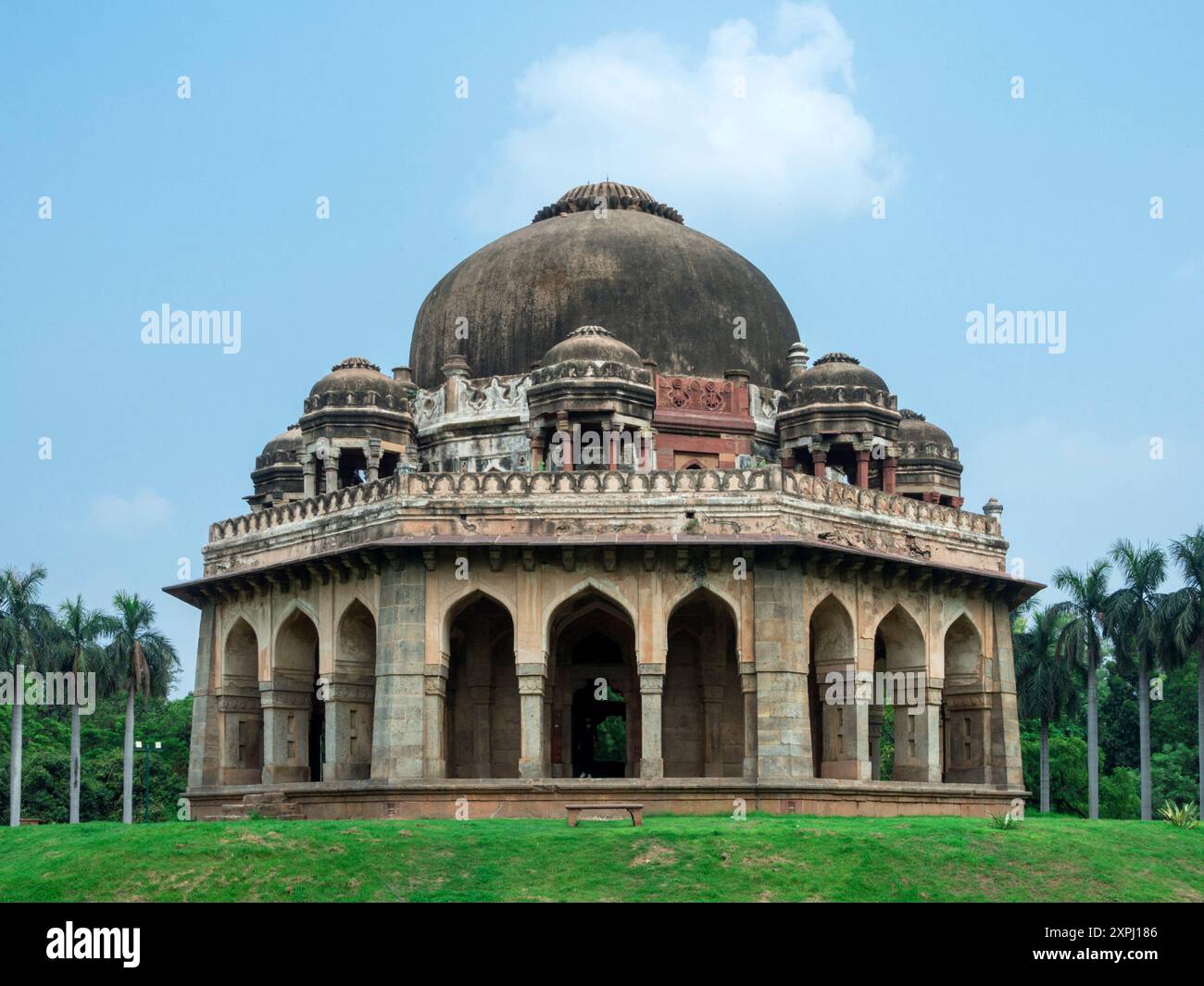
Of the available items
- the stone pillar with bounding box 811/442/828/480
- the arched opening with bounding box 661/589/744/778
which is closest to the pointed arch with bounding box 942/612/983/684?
the stone pillar with bounding box 811/442/828/480

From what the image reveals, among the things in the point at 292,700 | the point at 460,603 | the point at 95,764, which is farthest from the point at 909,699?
the point at 95,764

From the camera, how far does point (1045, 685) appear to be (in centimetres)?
5194

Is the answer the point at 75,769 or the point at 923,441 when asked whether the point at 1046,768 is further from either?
the point at 75,769

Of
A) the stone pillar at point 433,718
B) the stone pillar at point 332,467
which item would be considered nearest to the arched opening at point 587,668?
the stone pillar at point 433,718

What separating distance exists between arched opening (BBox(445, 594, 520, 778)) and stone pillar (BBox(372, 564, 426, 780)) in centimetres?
273

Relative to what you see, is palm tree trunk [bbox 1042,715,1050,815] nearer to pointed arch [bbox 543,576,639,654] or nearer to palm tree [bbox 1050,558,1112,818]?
palm tree [bbox 1050,558,1112,818]

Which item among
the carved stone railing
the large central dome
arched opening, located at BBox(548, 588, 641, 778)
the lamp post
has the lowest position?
the lamp post

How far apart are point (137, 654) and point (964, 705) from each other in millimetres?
27538

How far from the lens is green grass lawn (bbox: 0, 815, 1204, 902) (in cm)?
2173

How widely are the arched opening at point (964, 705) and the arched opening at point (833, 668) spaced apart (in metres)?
Answer: 3.77

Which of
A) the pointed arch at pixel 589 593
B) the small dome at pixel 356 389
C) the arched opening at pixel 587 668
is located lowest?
the arched opening at pixel 587 668

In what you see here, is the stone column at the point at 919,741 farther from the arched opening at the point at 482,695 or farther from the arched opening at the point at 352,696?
the arched opening at the point at 352,696

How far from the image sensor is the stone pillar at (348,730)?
33000 millimetres
